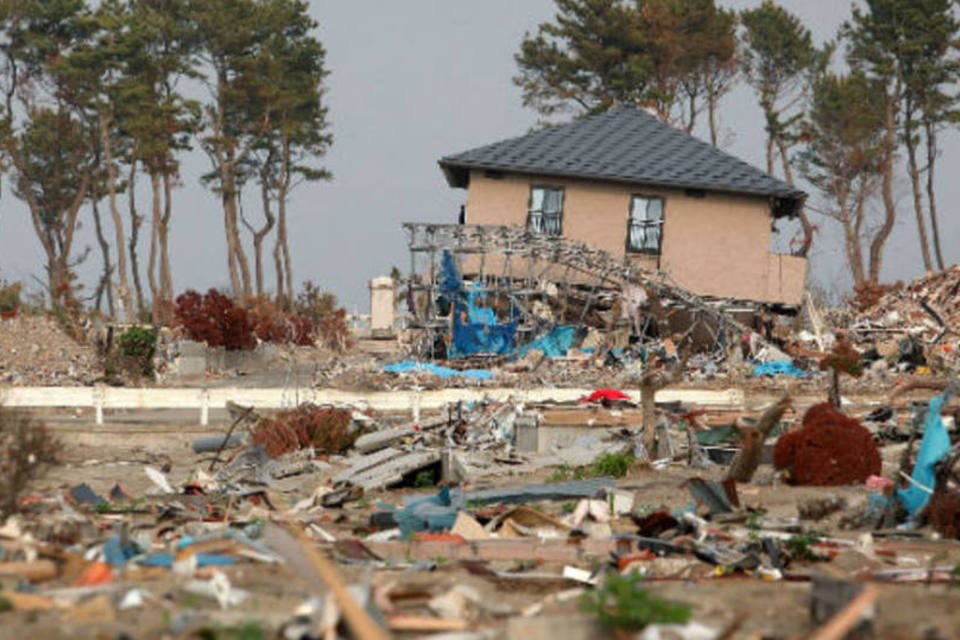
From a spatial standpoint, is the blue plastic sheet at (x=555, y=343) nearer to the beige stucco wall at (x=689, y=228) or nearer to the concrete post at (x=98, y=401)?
the beige stucco wall at (x=689, y=228)

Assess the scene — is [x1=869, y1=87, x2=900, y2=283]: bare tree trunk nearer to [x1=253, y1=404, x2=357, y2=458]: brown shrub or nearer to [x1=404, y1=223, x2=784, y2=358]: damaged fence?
[x1=404, y1=223, x2=784, y2=358]: damaged fence

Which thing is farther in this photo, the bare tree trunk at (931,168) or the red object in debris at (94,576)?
the bare tree trunk at (931,168)

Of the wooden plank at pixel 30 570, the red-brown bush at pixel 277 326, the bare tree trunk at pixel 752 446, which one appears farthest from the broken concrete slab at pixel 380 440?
the red-brown bush at pixel 277 326

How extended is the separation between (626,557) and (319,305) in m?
50.4

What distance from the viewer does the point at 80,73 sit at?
6569 centimetres

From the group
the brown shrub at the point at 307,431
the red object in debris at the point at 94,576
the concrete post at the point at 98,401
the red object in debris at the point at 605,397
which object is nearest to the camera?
the red object in debris at the point at 94,576

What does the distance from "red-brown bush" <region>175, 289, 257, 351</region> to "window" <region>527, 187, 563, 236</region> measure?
783 centimetres

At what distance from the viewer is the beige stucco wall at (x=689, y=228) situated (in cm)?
4325

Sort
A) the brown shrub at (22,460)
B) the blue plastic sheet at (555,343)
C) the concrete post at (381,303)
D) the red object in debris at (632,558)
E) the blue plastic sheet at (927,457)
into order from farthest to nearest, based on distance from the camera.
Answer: the concrete post at (381,303)
the blue plastic sheet at (555,343)
the blue plastic sheet at (927,457)
the brown shrub at (22,460)
the red object in debris at (632,558)

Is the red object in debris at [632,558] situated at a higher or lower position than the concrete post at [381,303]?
lower

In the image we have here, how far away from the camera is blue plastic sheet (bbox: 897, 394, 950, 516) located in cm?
1427

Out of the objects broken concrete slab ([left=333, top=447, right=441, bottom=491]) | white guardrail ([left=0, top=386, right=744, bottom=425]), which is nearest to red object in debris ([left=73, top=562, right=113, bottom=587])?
broken concrete slab ([left=333, top=447, right=441, bottom=491])

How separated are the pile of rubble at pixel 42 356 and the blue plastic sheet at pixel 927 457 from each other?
21.9 metres

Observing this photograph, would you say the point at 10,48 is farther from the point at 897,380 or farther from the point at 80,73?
the point at 897,380
